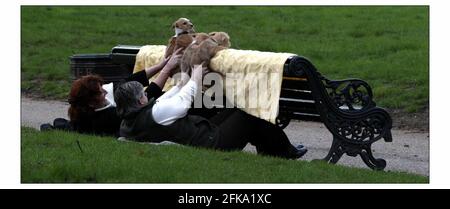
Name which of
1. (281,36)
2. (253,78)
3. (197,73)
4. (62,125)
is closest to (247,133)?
(253,78)

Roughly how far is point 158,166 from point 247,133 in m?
1.22

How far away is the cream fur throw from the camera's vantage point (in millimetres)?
7531

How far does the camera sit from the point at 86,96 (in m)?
8.02

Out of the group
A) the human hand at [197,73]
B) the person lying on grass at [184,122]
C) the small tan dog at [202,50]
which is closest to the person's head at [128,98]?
the person lying on grass at [184,122]

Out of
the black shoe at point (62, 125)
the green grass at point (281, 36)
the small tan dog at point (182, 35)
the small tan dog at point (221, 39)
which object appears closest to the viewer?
the small tan dog at point (221, 39)

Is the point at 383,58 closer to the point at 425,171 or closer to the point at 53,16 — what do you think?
the point at 425,171

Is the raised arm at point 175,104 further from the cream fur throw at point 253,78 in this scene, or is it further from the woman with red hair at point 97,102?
the woman with red hair at point 97,102

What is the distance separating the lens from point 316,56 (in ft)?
46.2

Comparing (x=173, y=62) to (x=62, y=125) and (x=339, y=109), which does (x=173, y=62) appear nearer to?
(x=62, y=125)

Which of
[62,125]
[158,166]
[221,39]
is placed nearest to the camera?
[158,166]

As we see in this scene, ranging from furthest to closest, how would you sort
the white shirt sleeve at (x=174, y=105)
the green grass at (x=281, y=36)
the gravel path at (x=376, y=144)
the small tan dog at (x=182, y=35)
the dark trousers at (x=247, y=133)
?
the green grass at (x=281, y=36)
the gravel path at (x=376, y=144)
the small tan dog at (x=182, y=35)
the dark trousers at (x=247, y=133)
the white shirt sleeve at (x=174, y=105)

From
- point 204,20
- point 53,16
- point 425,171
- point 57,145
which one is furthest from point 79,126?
point 53,16

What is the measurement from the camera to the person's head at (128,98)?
7.54 meters

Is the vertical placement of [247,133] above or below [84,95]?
below
